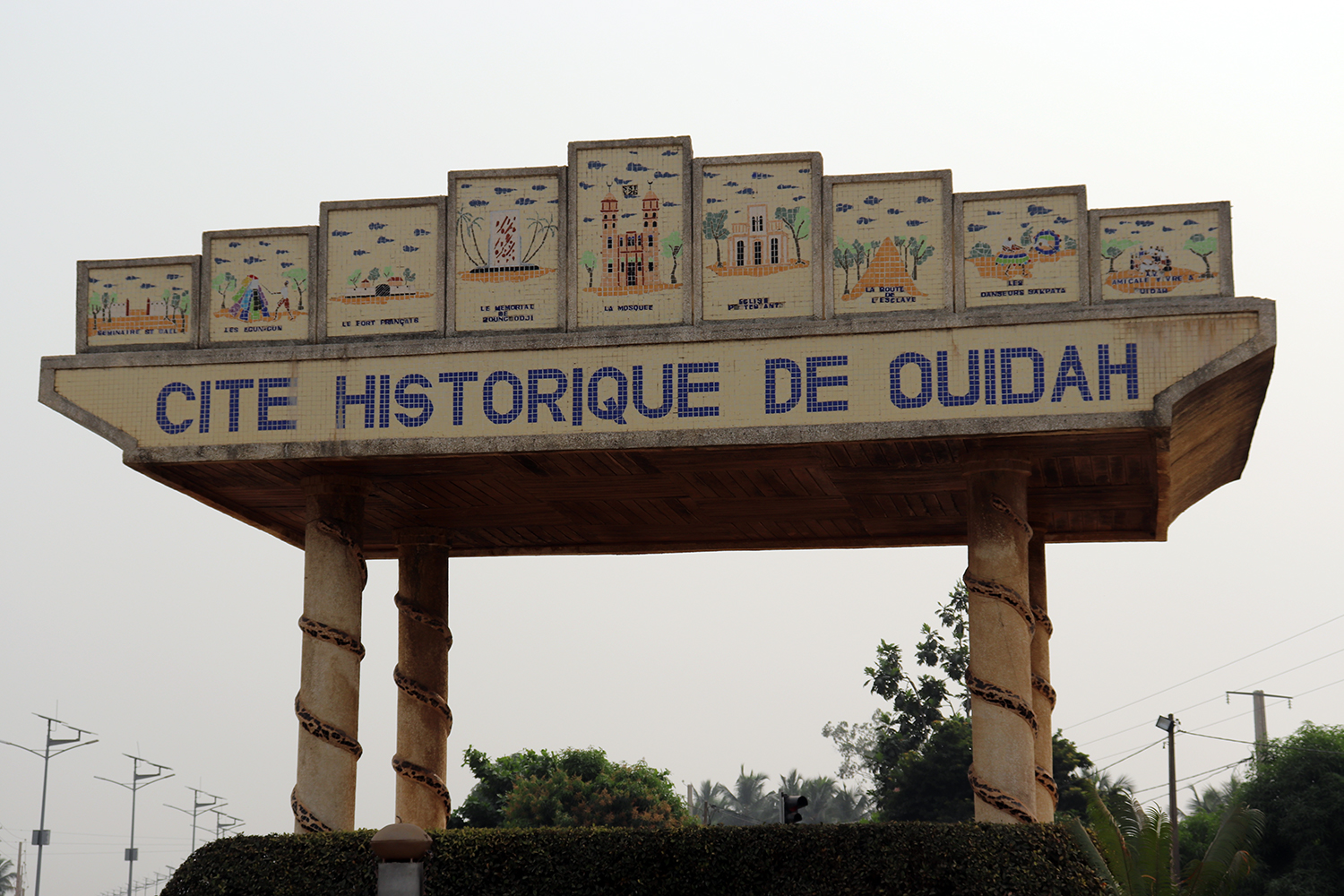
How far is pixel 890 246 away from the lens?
68.3 feet

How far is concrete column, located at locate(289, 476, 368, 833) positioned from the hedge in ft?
6.95

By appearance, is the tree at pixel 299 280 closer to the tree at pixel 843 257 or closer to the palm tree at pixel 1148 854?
the tree at pixel 843 257

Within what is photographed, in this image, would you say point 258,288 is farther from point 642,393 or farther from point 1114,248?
point 1114,248

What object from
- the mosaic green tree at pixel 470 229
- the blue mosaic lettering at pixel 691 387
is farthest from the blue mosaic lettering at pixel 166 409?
the blue mosaic lettering at pixel 691 387

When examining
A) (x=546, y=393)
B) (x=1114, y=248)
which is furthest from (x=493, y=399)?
(x=1114, y=248)

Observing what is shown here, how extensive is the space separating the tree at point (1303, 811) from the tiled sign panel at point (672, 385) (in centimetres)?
2857

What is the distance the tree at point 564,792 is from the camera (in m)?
57.7

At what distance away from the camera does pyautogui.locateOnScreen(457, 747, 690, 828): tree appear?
57.7 meters

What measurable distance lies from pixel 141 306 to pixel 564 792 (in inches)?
1597

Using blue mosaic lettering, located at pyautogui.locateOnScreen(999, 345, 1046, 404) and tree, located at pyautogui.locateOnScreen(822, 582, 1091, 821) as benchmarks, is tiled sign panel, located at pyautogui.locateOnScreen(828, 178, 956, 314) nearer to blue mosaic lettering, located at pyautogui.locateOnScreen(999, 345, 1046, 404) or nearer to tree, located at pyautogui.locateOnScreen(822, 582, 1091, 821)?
blue mosaic lettering, located at pyautogui.locateOnScreen(999, 345, 1046, 404)

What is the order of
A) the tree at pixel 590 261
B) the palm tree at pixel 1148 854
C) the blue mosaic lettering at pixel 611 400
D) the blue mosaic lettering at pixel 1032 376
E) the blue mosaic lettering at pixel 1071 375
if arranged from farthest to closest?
the palm tree at pixel 1148 854 < the tree at pixel 590 261 < the blue mosaic lettering at pixel 611 400 < the blue mosaic lettering at pixel 1032 376 < the blue mosaic lettering at pixel 1071 375

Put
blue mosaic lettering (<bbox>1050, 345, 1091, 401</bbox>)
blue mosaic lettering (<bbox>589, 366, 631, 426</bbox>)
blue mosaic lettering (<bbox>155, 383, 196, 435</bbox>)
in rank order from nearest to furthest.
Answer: blue mosaic lettering (<bbox>1050, 345, 1091, 401</bbox>), blue mosaic lettering (<bbox>589, 366, 631, 426</bbox>), blue mosaic lettering (<bbox>155, 383, 196, 435</bbox>)

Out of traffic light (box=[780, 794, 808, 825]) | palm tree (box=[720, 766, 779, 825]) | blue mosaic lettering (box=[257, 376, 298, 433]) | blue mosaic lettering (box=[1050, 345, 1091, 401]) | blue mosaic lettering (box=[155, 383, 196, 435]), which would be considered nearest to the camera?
blue mosaic lettering (box=[1050, 345, 1091, 401])

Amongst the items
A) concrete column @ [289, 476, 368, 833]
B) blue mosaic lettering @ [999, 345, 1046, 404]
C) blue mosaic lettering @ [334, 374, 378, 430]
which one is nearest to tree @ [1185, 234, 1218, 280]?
blue mosaic lettering @ [999, 345, 1046, 404]
